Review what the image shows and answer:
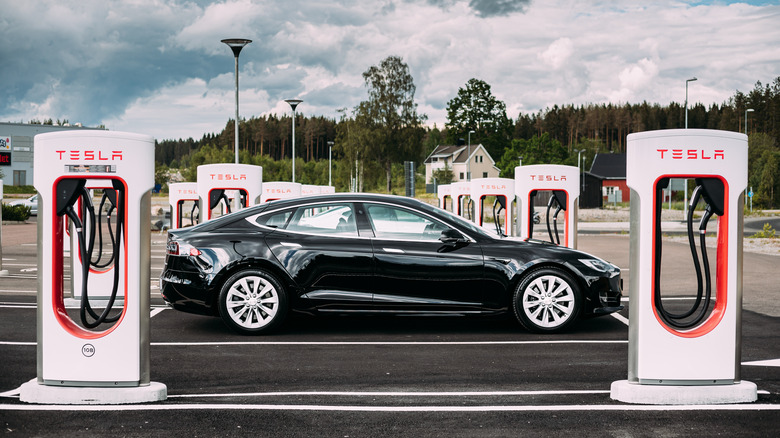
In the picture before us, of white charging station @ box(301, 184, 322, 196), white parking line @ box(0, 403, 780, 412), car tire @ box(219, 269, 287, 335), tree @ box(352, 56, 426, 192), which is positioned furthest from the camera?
tree @ box(352, 56, 426, 192)

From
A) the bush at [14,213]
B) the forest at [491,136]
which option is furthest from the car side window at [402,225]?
the forest at [491,136]

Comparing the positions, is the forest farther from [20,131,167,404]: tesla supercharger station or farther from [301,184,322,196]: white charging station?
[20,131,167,404]: tesla supercharger station

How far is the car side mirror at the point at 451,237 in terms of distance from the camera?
7945mm

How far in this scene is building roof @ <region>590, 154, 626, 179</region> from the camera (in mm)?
108812

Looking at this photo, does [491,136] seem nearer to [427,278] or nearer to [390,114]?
[390,114]

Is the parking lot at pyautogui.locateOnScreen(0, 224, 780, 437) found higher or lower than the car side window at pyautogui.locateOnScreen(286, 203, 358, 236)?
lower

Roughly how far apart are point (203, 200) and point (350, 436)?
315 inches

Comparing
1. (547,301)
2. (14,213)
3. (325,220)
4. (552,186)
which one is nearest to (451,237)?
(547,301)

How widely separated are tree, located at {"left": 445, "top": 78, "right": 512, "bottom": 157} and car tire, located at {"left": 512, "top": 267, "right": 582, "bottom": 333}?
9636 cm

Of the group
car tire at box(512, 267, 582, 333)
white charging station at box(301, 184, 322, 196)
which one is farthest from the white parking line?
white charging station at box(301, 184, 322, 196)

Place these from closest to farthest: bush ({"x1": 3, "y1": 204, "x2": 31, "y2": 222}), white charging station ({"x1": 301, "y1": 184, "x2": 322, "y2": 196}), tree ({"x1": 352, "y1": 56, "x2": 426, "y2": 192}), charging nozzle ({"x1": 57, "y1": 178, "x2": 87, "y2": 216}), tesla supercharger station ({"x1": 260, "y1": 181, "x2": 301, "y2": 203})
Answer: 1. charging nozzle ({"x1": 57, "y1": 178, "x2": 87, "y2": 216})
2. tesla supercharger station ({"x1": 260, "y1": 181, "x2": 301, "y2": 203})
3. white charging station ({"x1": 301, "y1": 184, "x2": 322, "y2": 196})
4. bush ({"x1": 3, "y1": 204, "x2": 31, "y2": 222})
5. tree ({"x1": 352, "y1": 56, "x2": 426, "y2": 192})

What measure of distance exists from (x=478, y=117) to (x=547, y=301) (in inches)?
3848

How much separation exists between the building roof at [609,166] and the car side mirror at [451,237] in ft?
338

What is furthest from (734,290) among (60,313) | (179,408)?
(60,313)
